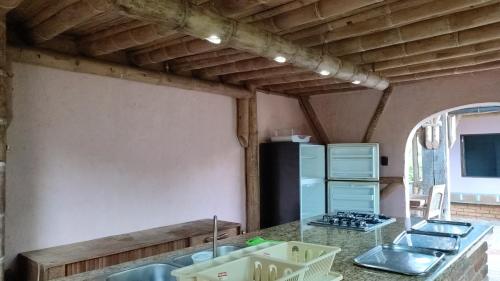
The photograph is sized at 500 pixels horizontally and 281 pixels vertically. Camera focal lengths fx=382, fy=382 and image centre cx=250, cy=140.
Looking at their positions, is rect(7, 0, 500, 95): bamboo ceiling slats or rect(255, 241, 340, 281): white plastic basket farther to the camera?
rect(7, 0, 500, 95): bamboo ceiling slats

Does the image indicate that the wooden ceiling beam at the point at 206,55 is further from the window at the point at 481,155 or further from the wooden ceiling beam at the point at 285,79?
the window at the point at 481,155

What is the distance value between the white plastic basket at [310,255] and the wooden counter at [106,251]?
1573 millimetres

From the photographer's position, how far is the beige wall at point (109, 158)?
2826mm

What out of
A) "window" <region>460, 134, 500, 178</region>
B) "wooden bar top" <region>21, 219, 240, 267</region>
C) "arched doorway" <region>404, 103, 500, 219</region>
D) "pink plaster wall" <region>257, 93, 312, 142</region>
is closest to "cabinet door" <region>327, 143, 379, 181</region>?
"pink plaster wall" <region>257, 93, 312, 142</region>

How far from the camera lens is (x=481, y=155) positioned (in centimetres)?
759

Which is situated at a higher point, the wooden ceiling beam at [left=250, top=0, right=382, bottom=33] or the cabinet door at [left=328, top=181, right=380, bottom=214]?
the wooden ceiling beam at [left=250, top=0, right=382, bottom=33]

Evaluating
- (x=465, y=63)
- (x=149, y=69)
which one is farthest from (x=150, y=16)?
(x=465, y=63)

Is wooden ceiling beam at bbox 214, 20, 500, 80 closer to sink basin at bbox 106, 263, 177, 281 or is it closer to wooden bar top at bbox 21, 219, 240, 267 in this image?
wooden bar top at bbox 21, 219, 240, 267

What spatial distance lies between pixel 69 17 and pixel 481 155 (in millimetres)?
7831

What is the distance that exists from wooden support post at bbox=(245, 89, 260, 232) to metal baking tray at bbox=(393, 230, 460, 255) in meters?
2.24

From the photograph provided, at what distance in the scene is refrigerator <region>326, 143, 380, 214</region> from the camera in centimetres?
472

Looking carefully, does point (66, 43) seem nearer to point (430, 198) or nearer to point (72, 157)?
point (72, 157)

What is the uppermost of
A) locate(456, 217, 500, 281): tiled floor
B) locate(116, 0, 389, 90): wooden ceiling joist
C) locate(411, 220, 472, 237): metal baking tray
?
locate(116, 0, 389, 90): wooden ceiling joist

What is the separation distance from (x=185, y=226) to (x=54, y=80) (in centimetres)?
175
